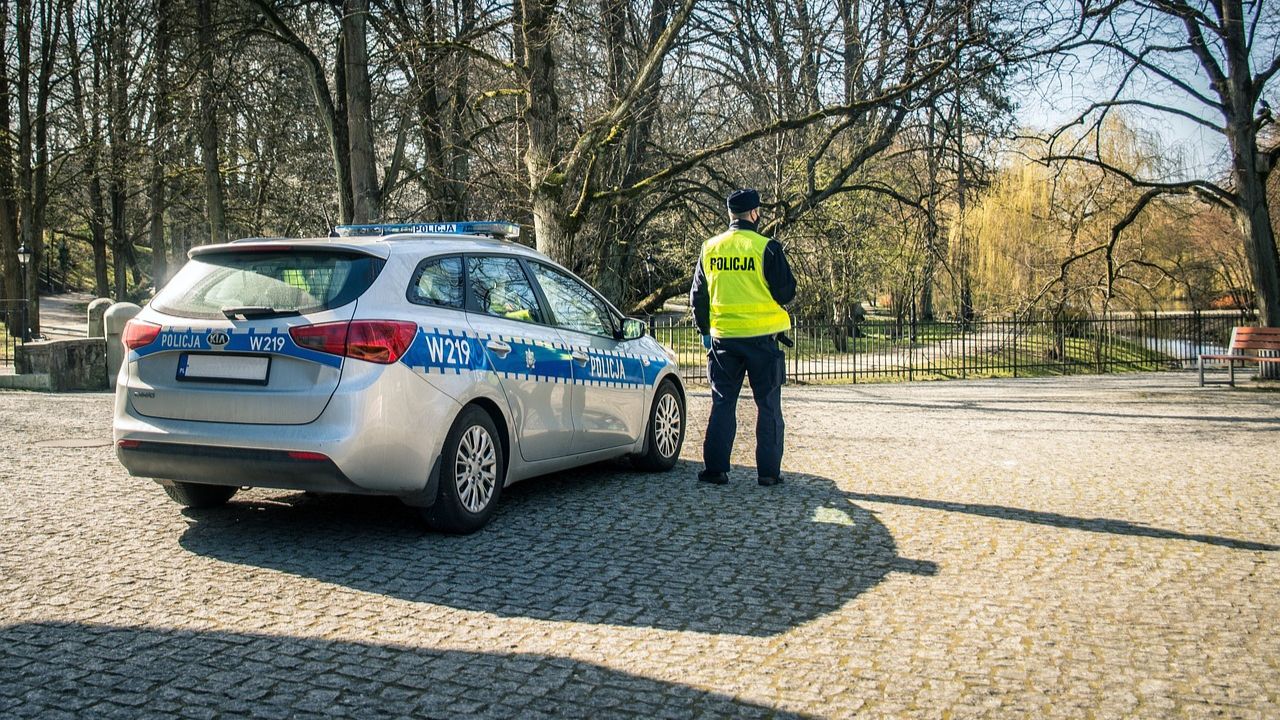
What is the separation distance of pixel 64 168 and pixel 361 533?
31.3 m

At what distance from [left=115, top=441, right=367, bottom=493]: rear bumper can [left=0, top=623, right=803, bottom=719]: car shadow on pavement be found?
4.42 ft

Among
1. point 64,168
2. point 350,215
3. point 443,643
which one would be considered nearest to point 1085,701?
point 443,643

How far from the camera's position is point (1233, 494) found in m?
7.68

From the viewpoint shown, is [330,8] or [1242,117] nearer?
[330,8]

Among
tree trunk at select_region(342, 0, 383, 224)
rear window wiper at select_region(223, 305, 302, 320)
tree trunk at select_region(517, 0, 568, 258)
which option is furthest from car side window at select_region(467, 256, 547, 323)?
tree trunk at select_region(342, 0, 383, 224)

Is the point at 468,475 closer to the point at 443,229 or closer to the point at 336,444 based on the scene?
the point at 336,444

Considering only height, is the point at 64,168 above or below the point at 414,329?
above

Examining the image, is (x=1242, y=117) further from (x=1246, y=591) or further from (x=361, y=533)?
(x=361, y=533)

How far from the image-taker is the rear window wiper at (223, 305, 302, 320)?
565cm

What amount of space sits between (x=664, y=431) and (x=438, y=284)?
9.60 ft

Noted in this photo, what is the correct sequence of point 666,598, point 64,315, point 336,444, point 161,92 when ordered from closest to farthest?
point 666,598, point 336,444, point 161,92, point 64,315

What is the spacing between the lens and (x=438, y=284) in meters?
6.21

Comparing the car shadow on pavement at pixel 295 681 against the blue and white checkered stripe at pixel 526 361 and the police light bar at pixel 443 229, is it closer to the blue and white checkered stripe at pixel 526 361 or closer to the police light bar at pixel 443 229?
the blue and white checkered stripe at pixel 526 361

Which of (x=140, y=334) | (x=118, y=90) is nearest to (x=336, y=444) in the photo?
(x=140, y=334)
